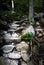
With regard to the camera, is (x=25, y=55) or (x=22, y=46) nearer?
(x=25, y=55)

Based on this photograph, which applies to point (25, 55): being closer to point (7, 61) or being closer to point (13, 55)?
point (13, 55)

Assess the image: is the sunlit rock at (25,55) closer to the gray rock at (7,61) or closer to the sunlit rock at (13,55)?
the sunlit rock at (13,55)

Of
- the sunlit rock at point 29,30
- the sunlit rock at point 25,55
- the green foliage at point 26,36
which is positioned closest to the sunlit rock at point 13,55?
the sunlit rock at point 25,55

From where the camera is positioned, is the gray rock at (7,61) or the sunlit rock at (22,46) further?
the sunlit rock at (22,46)

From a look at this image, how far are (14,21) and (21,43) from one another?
225cm

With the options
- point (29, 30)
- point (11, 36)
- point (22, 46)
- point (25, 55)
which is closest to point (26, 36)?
point (29, 30)

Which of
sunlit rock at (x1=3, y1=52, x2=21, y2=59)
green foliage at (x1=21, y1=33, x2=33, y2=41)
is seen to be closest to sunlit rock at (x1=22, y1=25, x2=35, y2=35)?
green foliage at (x1=21, y1=33, x2=33, y2=41)

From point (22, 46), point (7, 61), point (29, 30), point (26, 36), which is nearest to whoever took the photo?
point (7, 61)

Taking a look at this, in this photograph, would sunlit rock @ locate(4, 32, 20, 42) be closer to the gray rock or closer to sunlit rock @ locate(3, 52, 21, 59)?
sunlit rock @ locate(3, 52, 21, 59)

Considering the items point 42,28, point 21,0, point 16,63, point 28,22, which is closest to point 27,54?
A: point 16,63

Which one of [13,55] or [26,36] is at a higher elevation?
[26,36]

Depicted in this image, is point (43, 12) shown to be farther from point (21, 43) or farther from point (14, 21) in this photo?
point (21, 43)

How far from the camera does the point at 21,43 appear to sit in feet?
23.4

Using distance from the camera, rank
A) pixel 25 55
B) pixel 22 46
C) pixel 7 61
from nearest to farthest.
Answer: pixel 7 61 → pixel 25 55 → pixel 22 46
